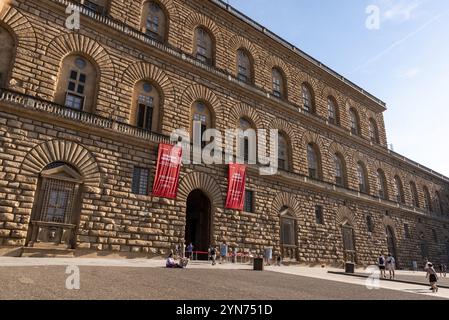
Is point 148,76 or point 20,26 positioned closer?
point 20,26

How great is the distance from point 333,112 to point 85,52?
2141cm

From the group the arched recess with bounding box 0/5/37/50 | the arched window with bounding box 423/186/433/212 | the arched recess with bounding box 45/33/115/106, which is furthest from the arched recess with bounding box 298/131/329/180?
the arched window with bounding box 423/186/433/212

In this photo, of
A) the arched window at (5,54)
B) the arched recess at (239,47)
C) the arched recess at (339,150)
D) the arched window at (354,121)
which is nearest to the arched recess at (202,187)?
the arched recess at (239,47)

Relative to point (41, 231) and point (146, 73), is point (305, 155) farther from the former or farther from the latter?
point (41, 231)

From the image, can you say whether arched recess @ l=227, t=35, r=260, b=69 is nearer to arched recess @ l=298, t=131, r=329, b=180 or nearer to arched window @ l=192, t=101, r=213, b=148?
arched window @ l=192, t=101, r=213, b=148

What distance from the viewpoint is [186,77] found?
60.4 feet

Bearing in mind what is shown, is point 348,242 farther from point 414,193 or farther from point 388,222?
point 414,193

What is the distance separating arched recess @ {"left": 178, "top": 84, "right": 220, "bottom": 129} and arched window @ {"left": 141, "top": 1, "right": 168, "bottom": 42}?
11.6 feet

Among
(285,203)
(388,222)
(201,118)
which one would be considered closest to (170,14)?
(201,118)

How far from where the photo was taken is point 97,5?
16.8 metres

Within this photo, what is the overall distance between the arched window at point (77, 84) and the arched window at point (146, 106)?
2.13 m

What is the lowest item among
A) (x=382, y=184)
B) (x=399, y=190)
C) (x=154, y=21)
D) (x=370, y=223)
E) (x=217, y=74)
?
(x=370, y=223)
